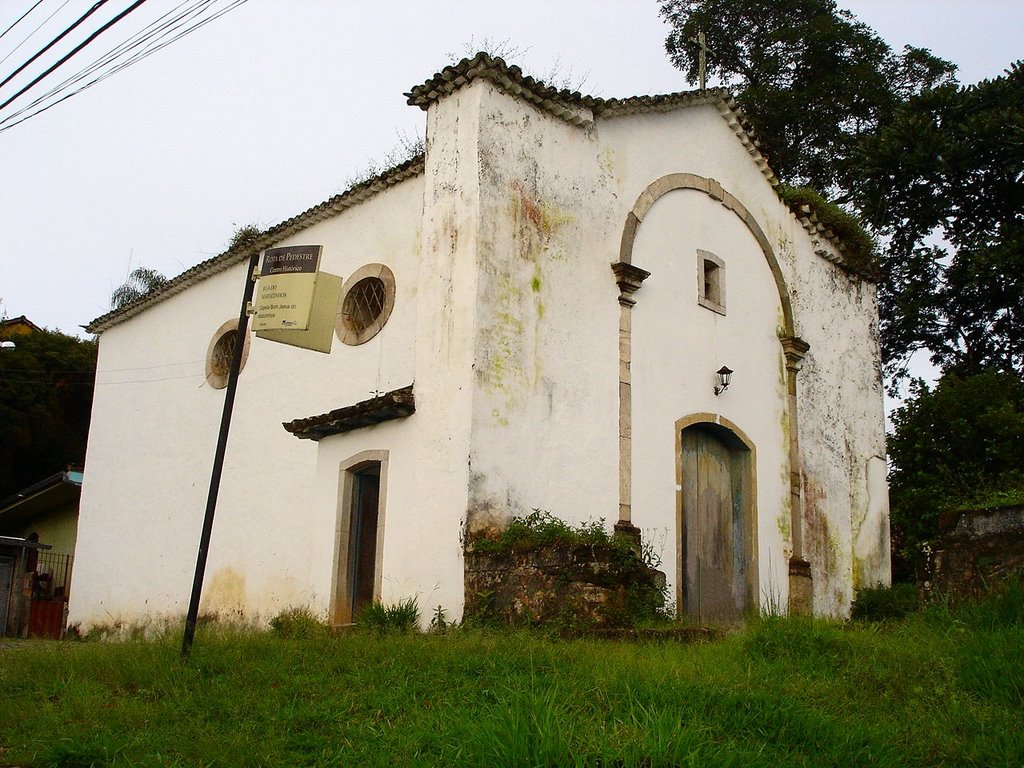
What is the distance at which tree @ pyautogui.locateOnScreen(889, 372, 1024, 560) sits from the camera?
15445 mm

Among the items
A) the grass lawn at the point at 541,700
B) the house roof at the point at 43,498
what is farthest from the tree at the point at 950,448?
the house roof at the point at 43,498

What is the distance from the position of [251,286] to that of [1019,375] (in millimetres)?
14960

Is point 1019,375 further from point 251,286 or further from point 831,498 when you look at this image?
point 251,286

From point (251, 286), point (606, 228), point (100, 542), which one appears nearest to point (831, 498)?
point (606, 228)

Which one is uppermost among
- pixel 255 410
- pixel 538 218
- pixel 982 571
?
pixel 538 218

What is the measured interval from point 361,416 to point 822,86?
57.5 ft

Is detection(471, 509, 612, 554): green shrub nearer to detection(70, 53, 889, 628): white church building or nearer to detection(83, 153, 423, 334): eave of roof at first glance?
detection(70, 53, 889, 628): white church building

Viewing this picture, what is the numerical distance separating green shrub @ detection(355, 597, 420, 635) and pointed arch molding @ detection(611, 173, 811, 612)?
256 centimetres

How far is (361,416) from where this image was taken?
36.3 ft

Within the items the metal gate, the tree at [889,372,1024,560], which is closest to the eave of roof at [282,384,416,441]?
the tree at [889,372,1024,560]

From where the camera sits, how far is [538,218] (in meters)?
11.3

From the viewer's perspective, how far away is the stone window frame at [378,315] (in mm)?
12688

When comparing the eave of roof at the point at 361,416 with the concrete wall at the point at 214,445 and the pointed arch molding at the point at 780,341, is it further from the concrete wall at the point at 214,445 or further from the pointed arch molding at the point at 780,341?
the pointed arch molding at the point at 780,341

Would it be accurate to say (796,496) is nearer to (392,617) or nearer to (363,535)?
(363,535)
